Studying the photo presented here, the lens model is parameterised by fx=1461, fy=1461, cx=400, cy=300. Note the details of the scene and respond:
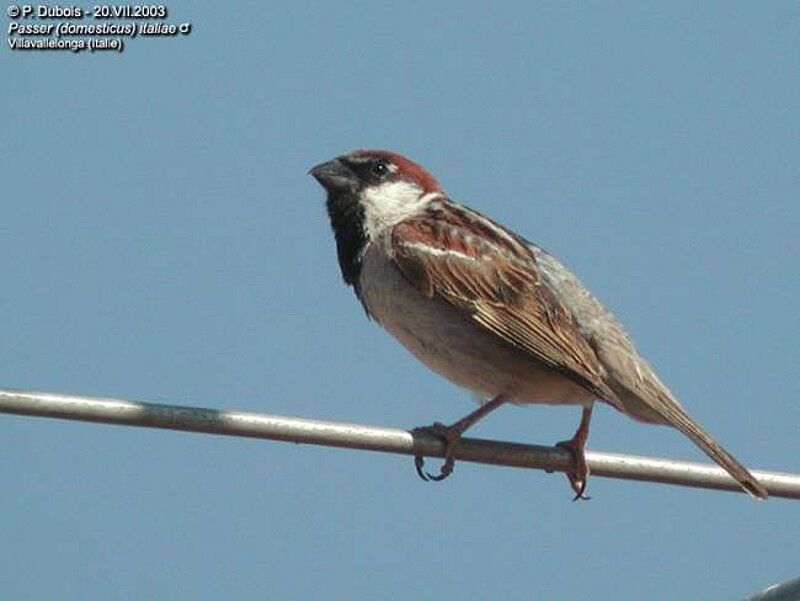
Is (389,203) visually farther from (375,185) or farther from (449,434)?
(449,434)

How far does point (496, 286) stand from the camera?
7.31 meters

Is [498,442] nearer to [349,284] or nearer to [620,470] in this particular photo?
[620,470]

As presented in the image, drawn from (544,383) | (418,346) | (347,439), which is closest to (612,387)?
(544,383)

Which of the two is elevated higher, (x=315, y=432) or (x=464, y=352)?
(x=464, y=352)

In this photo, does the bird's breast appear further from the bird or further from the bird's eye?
the bird's eye

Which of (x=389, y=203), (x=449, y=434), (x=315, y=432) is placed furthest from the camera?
(x=389, y=203)

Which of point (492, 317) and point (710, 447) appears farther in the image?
point (492, 317)

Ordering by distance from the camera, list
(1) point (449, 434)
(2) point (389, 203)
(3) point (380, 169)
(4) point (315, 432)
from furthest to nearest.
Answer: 1. (3) point (380, 169)
2. (2) point (389, 203)
3. (1) point (449, 434)
4. (4) point (315, 432)

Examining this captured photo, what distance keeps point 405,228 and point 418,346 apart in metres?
0.77

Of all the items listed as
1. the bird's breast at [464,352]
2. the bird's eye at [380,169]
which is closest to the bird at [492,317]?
the bird's breast at [464,352]

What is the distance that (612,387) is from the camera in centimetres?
682

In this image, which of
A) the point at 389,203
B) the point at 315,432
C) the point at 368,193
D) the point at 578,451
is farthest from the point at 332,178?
the point at 315,432

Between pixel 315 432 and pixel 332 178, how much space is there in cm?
378

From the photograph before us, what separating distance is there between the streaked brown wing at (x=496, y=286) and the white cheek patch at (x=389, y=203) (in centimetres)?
17
